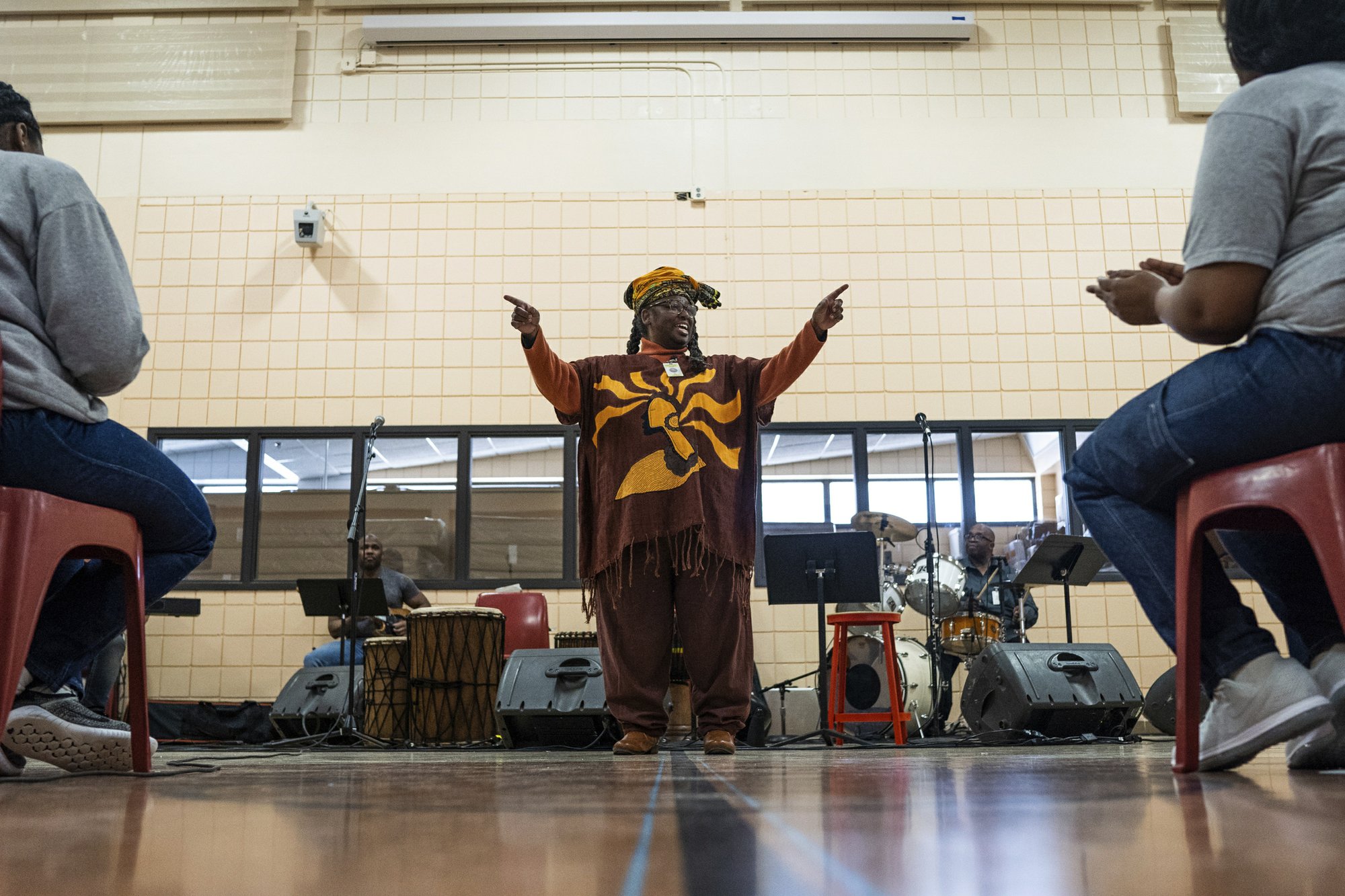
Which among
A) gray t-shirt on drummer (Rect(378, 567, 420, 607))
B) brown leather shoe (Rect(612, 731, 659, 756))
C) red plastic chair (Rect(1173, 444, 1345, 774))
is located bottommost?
brown leather shoe (Rect(612, 731, 659, 756))

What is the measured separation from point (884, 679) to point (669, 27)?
463 centimetres

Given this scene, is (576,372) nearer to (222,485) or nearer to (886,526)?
(886,526)

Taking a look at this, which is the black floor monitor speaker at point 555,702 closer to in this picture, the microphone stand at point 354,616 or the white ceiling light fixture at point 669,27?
the microphone stand at point 354,616

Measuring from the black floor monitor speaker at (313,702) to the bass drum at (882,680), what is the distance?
8.53 ft

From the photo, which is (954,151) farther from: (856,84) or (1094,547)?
(1094,547)

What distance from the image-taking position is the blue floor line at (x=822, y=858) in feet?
1.65

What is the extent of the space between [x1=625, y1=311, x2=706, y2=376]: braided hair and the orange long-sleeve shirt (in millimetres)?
193

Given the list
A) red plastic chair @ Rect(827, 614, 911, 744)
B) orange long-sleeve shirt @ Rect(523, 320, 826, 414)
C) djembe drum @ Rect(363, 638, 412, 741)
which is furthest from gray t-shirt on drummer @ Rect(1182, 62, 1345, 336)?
djembe drum @ Rect(363, 638, 412, 741)

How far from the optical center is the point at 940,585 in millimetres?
6277

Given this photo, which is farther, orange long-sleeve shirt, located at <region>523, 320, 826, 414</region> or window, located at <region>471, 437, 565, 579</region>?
window, located at <region>471, 437, 565, 579</region>

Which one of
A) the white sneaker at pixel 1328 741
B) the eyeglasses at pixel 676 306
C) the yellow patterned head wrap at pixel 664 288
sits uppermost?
the yellow patterned head wrap at pixel 664 288

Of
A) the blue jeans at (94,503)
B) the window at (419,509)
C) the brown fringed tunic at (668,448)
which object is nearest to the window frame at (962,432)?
the window at (419,509)

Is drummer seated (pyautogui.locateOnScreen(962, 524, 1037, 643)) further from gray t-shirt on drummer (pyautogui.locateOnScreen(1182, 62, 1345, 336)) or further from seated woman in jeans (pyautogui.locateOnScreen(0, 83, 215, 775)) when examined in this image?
seated woman in jeans (pyautogui.locateOnScreen(0, 83, 215, 775))

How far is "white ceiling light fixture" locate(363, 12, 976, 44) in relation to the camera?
25.6 feet
